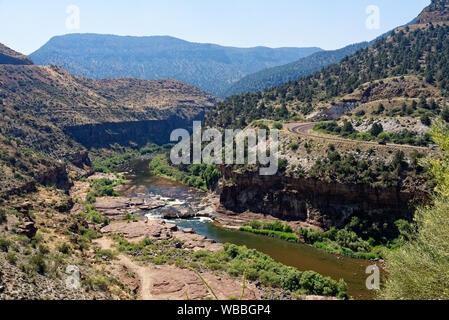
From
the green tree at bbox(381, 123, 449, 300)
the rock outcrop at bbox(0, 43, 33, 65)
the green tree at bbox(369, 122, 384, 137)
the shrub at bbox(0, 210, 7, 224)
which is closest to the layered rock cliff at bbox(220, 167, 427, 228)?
the green tree at bbox(369, 122, 384, 137)

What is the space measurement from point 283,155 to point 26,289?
47289 mm

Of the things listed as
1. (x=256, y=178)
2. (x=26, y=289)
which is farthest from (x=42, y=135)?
(x=26, y=289)

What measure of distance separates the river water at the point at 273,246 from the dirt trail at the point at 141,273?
1587 cm

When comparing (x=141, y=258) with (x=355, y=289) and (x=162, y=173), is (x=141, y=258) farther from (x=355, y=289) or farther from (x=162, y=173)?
(x=162, y=173)

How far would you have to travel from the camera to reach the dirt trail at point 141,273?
98.1 ft

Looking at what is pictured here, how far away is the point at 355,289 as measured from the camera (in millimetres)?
36094

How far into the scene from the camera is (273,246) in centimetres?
4781

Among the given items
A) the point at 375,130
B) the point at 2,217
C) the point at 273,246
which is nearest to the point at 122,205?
the point at 2,217

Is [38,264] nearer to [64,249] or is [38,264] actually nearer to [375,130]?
[64,249]

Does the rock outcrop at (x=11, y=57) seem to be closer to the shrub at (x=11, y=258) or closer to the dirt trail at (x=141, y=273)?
the dirt trail at (x=141, y=273)

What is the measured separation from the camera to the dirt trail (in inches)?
1177

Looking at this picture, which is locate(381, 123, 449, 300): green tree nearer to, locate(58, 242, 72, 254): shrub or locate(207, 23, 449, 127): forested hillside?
locate(58, 242, 72, 254): shrub

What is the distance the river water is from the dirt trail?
15.9 m

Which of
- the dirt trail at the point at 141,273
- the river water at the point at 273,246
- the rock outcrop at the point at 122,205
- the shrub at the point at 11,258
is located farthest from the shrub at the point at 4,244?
the rock outcrop at the point at 122,205
